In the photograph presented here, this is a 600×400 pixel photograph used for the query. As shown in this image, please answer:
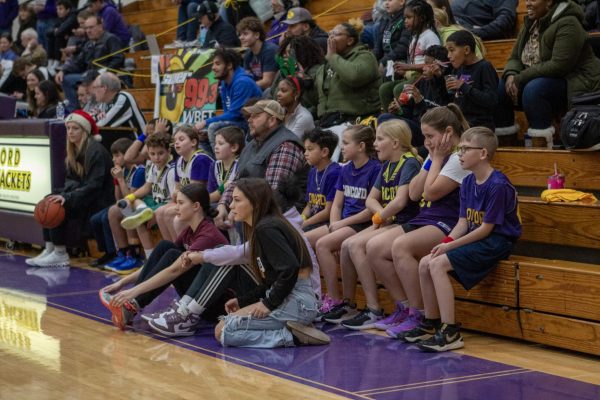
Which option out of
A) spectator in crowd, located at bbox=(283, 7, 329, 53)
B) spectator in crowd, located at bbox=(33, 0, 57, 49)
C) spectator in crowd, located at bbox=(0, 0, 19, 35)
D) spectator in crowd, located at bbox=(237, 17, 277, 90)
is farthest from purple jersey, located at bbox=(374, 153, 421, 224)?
spectator in crowd, located at bbox=(0, 0, 19, 35)

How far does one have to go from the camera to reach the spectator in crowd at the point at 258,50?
9.86 metres

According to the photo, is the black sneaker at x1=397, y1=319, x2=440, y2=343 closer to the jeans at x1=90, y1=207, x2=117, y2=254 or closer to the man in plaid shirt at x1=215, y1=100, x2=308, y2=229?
the man in plaid shirt at x1=215, y1=100, x2=308, y2=229

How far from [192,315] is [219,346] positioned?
351 mm

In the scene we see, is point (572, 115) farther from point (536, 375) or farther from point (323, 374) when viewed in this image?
point (323, 374)

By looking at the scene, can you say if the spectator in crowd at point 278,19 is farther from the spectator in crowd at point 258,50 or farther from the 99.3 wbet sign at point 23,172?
the 99.3 wbet sign at point 23,172

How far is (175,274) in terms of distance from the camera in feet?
21.2

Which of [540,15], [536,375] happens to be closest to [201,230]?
[536,375]

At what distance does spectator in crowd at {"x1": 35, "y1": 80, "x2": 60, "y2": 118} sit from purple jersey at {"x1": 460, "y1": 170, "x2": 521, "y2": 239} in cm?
676

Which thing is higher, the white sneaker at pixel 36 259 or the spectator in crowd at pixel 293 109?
the spectator in crowd at pixel 293 109

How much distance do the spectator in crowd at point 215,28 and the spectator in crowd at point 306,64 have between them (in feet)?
9.59

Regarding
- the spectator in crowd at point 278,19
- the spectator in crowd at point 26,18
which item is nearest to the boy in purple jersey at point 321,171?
the spectator in crowd at point 278,19

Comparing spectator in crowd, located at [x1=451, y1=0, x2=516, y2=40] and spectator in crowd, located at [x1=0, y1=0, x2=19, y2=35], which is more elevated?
spectator in crowd, located at [x1=451, y1=0, x2=516, y2=40]

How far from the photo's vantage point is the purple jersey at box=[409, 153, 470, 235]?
623cm

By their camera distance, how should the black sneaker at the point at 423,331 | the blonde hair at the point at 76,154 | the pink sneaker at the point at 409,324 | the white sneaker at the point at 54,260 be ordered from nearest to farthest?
the black sneaker at the point at 423,331, the pink sneaker at the point at 409,324, the white sneaker at the point at 54,260, the blonde hair at the point at 76,154
